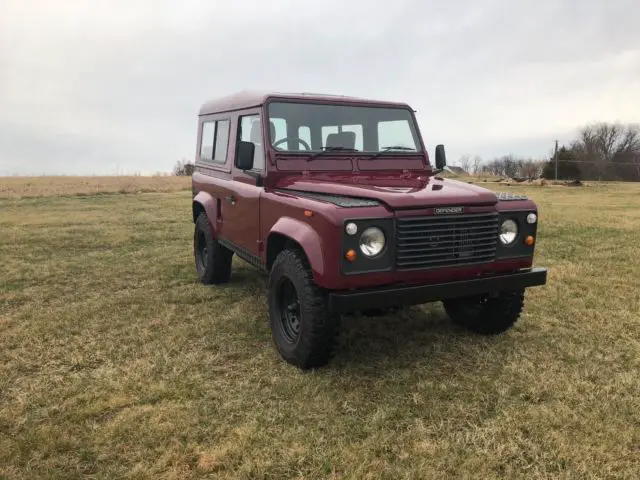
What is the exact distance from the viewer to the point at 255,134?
465cm

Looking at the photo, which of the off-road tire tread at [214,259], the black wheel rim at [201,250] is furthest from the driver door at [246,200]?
the black wheel rim at [201,250]

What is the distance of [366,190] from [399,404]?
4.81ft

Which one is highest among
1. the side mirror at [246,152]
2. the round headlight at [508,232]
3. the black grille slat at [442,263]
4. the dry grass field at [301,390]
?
the side mirror at [246,152]

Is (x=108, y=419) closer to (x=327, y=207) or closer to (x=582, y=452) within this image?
(x=327, y=207)

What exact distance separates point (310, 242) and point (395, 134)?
6.38 ft

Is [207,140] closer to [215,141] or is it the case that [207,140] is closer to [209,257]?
[215,141]

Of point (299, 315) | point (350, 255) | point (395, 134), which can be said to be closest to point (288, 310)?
point (299, 315)

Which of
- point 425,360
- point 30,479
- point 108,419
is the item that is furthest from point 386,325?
point 30,479

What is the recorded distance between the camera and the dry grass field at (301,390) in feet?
8.70

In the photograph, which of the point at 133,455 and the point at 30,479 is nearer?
the point at 30,479

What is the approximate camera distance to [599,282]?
6074 millimetres

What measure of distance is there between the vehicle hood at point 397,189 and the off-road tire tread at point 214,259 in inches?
74.2

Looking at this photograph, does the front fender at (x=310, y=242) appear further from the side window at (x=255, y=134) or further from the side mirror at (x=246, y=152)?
the side window at (x=255, y=134)

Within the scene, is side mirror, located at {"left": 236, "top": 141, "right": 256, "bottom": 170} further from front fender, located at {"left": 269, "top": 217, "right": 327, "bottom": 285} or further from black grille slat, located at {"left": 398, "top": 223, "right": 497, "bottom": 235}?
black grille slat, located at {"left": 398, "top": 223, "right": 497, "bottom": 235}
